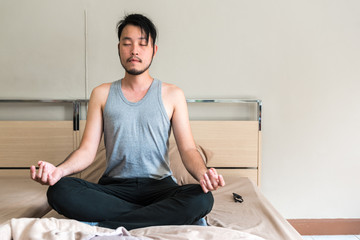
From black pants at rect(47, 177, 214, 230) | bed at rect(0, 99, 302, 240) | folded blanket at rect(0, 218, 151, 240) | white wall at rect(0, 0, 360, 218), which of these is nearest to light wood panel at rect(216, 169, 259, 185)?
bed at rect(0, 99, 302, 240)

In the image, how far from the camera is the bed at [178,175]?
1.21 m

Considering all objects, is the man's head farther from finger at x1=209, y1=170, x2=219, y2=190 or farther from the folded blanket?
the folded blanket

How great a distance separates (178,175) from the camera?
2186mm

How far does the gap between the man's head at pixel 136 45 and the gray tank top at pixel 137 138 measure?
0.57 feet

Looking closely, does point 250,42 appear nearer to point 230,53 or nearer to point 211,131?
point 230,53

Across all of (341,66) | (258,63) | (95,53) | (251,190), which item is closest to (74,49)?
(95,53)

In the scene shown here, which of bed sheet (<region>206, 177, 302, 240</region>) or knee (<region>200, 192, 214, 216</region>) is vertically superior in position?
knee (<region>200, 192, 214, 216</region>)

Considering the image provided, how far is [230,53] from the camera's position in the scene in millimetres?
2688

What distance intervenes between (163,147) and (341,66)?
1643mm

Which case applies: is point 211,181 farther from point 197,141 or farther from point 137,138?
point 197,141

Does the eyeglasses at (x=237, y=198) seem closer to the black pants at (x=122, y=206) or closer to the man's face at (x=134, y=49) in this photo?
the black pants at (x=122, y=206)

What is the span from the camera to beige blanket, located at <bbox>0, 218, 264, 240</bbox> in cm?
111

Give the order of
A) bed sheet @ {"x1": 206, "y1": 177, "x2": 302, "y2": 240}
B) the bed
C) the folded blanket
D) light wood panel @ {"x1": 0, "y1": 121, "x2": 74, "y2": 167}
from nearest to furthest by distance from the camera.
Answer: the folded blanket, the bed, bed sheet @ {"x1": 206, "y1": 177, "x2": 302, "y2": 240}, light wood panel @ {"x1": 0, "y1": 121, "x2": 74, "y2": 167}

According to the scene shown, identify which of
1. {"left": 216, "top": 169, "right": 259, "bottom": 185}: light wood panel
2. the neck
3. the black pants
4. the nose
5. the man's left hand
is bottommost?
{"left": 216, "top": 169, "right": 259, "bottom": 185}: light wood panel
